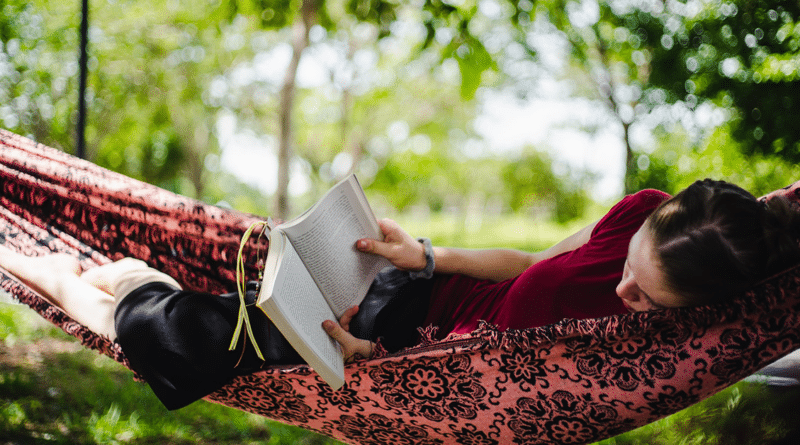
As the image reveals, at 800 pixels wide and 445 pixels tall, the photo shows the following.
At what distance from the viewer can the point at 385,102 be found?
44.7 feet

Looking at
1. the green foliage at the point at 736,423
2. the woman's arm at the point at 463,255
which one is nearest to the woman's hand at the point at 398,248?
the woman's arm at the point at 463,255

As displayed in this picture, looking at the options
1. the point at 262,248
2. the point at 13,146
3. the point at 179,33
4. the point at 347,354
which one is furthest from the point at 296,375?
the point at 179,33

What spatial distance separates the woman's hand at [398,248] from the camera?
136 cm

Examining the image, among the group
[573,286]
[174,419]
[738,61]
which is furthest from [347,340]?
[738,61]

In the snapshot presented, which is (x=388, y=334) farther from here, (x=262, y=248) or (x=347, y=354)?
(x=262, y=248)

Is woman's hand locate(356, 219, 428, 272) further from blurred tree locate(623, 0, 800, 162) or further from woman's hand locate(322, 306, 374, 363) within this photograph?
blurred tree locate(623, 0, 800, 162)

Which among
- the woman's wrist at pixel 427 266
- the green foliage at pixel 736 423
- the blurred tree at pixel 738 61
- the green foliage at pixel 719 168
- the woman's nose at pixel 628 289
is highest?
the blurred tree at pixel 738 61

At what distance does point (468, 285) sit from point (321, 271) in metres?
0.44

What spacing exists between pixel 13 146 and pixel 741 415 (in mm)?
2997

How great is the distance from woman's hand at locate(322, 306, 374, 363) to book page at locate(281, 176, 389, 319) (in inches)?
0.9

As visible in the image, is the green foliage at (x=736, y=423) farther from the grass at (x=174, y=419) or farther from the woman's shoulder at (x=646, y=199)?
the woman's shoulder at (x=646, y=199)

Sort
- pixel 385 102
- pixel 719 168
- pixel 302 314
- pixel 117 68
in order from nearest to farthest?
1. pixel 302 314
2. pixel 719 168
3. pixel 117 68
4. pixel 385 102

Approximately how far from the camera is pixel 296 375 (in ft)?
4.11

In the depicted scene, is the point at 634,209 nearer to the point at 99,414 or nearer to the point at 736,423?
the point at 736,423
